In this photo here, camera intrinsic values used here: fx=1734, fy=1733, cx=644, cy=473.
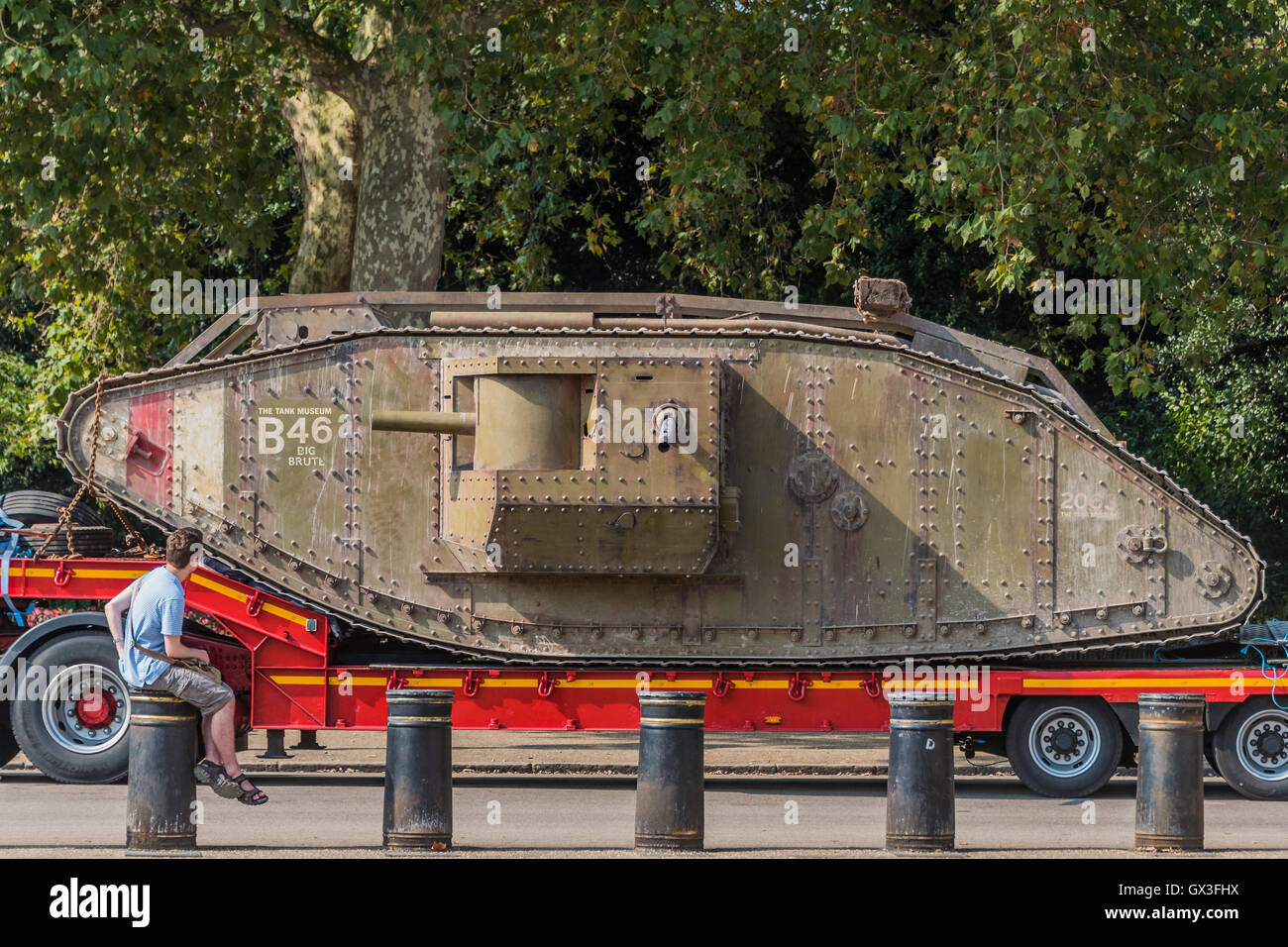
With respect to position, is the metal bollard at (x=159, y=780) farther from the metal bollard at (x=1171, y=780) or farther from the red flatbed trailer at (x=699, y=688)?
the metal bollard at (x=1171, y=780)

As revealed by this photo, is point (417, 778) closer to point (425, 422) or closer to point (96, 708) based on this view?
point (425, 422)

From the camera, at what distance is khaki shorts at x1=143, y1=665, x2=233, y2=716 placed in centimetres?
1040

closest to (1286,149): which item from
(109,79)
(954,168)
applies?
(954,168)

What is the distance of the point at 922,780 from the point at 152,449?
22.2 feet

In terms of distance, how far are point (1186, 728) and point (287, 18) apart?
457 inches

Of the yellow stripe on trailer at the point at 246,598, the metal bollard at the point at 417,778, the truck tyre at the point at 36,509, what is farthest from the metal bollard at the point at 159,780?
the truck tyre at the point at 36,509

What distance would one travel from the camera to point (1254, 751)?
43.5 feet

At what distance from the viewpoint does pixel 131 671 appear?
1045 cm

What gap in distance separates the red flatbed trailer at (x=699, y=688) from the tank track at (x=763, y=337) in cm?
10

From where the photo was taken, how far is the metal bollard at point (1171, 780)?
33.3 feet

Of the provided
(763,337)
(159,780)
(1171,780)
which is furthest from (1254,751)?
(159,780)

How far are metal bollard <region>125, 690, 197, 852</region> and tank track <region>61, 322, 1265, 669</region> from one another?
364 centimetres

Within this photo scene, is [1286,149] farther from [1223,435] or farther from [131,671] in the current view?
[131,671]

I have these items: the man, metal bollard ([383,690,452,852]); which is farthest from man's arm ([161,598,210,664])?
metal bollard ([383,690,452,852])
